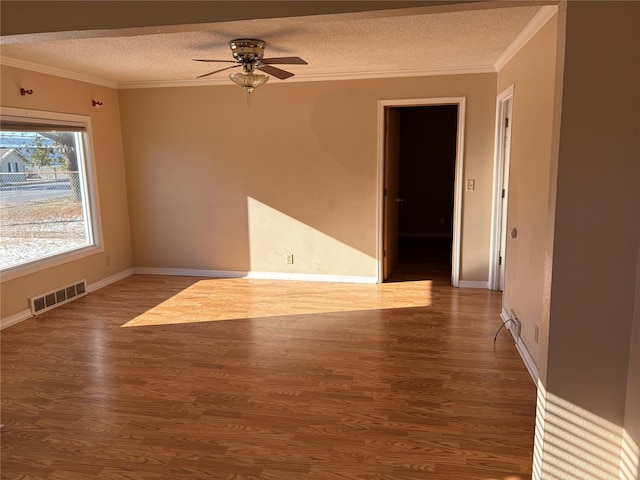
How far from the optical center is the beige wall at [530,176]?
3.02 m

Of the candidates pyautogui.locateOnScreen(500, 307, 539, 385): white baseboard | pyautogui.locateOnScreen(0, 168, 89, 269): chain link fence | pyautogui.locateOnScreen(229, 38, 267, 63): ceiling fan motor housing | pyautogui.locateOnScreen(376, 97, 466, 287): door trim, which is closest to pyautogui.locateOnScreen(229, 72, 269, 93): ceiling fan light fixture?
pyautogui.locateOnScreen(229, 38, 267, 63): ceiling fan motor housing

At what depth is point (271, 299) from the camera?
16.8ft

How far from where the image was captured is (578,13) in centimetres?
170

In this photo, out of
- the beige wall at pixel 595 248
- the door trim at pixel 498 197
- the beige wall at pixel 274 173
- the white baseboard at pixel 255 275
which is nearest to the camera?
the beige wall at pixel 595 248

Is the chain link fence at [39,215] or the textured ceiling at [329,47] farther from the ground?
the textured ceiling at [329,47]

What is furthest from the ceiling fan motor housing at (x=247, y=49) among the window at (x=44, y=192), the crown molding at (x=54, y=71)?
the window at (x=44, y=192)

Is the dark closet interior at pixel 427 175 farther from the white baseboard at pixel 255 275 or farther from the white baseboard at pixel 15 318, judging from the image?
the white baseboard at pixel 15 318

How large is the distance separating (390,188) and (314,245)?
3.83 ft

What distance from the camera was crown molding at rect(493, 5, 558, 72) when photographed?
2.96 metres

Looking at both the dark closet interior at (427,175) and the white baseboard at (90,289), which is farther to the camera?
the dark closet interior at (427,175)

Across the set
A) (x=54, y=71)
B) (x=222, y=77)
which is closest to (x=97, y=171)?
(x=54, y=71)

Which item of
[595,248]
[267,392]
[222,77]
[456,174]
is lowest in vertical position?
[267,392]

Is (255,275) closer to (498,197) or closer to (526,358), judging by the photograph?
(498,197)

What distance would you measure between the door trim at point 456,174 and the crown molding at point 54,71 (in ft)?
10.6
